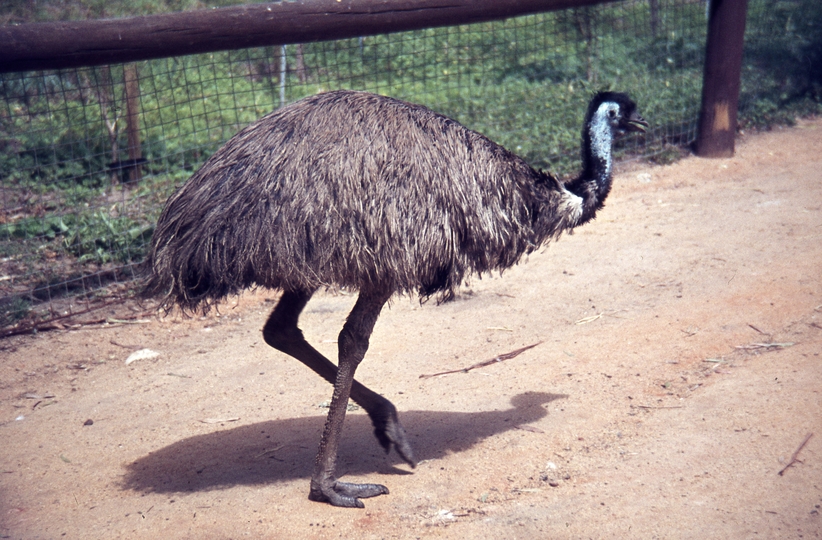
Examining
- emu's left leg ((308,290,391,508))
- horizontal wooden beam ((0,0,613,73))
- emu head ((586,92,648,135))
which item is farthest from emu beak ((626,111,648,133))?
horizontal wooden beam ((0,0,613,73))

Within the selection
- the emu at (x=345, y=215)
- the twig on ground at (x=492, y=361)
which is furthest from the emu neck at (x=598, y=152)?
the twig on ground at (x=492, y=361)

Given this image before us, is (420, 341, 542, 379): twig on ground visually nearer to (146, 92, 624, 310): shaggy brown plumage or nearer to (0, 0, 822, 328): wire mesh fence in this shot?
(146, 92, 624, 310): shaggy brown plumage

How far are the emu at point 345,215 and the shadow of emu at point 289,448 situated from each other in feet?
1.36

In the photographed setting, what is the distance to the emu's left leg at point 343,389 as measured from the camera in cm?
314

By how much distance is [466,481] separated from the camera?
131 inches

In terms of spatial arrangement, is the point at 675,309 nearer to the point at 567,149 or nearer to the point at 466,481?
the point at 466,481

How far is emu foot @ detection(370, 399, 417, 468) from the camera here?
11.4 ft

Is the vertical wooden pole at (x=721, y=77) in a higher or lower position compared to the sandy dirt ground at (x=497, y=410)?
higher

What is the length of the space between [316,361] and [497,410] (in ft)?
3.24

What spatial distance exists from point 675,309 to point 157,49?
3.45 m

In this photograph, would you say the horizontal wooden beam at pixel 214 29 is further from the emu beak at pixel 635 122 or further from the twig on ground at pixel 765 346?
the twig on ground at pixel 765 346

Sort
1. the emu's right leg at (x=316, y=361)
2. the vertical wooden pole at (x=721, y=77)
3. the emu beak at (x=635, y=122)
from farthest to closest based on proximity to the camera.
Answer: the vertical wooden pole at (x=721, y=77) < the emu beak at (x=635, y=122) < the emu's right leg at (x=316, y=361)

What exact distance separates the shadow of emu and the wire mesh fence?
184cm

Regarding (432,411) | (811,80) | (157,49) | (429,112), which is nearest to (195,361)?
(432,411)
